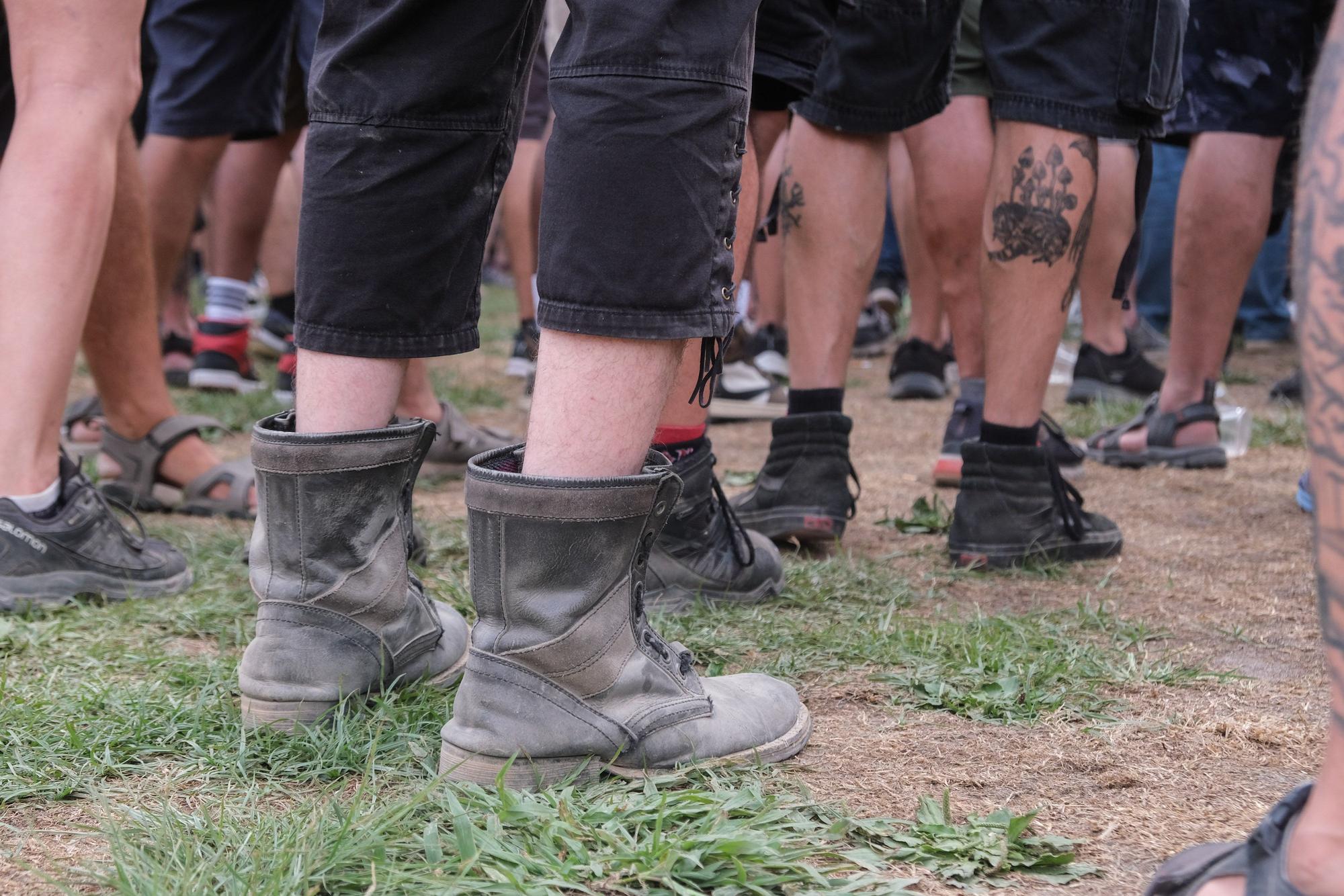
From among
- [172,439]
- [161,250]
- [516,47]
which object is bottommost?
[172,439]

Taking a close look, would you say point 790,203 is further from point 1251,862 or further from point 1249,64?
point 1251,862

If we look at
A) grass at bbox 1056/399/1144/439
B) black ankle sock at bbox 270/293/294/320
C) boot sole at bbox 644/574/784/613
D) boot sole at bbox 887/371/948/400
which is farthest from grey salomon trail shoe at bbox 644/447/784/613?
black ankle sock at bbox 270/293/294/320

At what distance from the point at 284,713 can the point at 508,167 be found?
0.71 metres

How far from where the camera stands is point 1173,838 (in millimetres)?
1163

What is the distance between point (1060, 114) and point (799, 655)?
1151mm

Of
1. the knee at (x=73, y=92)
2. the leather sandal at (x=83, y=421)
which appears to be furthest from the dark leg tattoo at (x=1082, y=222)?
the leather sandal at (x=83, y=421)

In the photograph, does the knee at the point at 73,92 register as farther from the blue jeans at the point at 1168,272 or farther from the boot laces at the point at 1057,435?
the blue jeans at the point at 1168,272

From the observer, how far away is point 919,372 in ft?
14.8

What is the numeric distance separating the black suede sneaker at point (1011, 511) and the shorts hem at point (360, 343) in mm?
1159

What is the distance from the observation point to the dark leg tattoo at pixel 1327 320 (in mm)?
808

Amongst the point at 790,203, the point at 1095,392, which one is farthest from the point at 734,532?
the point at 1095,392

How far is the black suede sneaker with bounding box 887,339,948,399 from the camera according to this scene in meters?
4.49

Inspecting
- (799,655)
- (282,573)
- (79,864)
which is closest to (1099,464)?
(799,655)

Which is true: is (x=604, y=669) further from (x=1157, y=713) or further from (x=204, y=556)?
(x=204, y=556)
